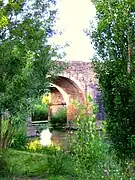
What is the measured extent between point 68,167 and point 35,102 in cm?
178

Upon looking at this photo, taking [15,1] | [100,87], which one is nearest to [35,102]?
[100,87]

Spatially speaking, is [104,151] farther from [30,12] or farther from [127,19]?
[30,12]

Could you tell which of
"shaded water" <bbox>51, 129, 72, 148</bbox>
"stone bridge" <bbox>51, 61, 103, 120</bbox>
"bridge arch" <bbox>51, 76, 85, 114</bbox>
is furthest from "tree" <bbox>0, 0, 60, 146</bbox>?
"bridge arch" <bbox>51, 76, 85, 114</bbox>

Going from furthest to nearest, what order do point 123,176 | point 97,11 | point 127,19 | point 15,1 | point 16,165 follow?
point 16,165
point 15,1
point 97,11
point 127,19
point 123,176

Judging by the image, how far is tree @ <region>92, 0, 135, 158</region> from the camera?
228 inches

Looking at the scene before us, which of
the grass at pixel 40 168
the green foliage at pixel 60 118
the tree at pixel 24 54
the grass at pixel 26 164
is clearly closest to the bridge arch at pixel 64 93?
the green foliage at pixel 60 118

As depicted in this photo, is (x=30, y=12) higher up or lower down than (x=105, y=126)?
higher up

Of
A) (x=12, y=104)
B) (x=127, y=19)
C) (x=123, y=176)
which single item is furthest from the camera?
(x=12, y=104)

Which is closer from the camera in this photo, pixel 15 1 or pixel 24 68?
pixel 24 68

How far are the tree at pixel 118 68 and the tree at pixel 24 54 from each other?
152cm

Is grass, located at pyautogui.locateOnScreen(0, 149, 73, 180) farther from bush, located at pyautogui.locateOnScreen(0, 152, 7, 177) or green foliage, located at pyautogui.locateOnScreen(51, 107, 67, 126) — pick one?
green foliage, located at pyautogui.locateOnScreen(51, 107, 67, 126)

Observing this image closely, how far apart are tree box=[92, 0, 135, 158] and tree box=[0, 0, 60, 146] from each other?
152 cm

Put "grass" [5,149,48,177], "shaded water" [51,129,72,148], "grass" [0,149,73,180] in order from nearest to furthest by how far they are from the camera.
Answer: "grass" [0,149,73,180] → "grass" [5,149,48,177] → "shaded water" [51,129,72,148]

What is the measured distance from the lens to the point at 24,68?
707 cm
